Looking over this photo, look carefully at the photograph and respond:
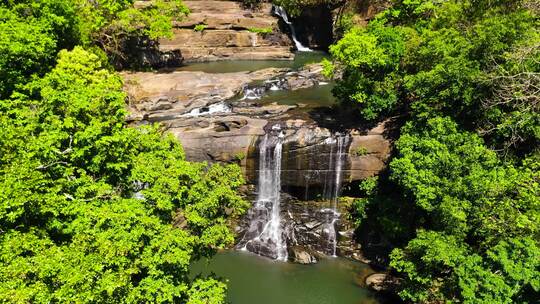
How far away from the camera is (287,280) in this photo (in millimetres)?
23641

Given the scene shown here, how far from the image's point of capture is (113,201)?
15.2 meters

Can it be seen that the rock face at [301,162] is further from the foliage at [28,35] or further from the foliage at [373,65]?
the foliage at [28,35]

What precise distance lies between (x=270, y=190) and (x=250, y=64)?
32132 mm

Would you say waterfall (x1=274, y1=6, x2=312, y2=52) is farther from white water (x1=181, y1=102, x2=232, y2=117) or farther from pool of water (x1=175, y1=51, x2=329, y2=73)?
white water (x1=181, y1=102, x2=232, y2=117)

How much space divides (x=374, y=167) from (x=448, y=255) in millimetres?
9981

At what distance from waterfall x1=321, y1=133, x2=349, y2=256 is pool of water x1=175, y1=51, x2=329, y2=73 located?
27.4 meters

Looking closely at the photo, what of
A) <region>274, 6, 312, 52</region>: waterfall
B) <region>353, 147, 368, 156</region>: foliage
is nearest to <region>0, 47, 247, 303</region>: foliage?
<region>353, 147, 368, 156</region>: foliage

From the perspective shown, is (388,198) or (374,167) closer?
(388,198)

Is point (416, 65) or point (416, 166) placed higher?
point (416, 65)

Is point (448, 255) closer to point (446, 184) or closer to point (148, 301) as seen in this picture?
point (446, 184)

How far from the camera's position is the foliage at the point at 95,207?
12031mm

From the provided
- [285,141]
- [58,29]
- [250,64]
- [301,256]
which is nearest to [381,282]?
[301,256]

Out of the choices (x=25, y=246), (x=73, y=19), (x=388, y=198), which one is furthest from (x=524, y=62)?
(x=73, y=19)

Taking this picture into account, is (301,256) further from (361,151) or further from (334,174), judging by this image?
(361,151)
